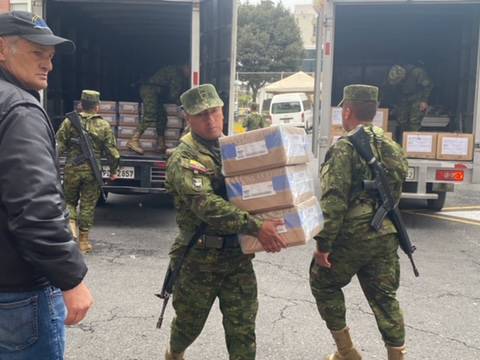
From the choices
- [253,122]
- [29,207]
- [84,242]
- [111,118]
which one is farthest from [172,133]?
[253,122]

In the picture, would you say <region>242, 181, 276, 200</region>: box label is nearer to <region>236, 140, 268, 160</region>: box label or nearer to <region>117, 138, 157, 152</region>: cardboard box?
<region>236, 140, 268, 160</region>: box label

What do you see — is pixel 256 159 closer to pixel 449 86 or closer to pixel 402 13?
pixel 402 13

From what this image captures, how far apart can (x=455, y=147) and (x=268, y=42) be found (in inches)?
1328

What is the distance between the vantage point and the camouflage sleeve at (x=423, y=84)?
351 inches

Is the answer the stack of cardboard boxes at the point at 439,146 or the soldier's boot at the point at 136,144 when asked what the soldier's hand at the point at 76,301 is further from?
the stack of cardboard boxes at the point at 439,146

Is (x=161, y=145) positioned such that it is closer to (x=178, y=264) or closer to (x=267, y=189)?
(x=178, y=264)

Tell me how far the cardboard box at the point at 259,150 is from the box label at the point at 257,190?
73 mm

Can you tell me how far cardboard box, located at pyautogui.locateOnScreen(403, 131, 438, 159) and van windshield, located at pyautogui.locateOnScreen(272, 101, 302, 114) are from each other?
60.1 feet

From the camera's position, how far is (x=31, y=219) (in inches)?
67.8

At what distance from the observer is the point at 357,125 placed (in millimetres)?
3312

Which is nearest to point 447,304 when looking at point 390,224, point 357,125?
point 390,224

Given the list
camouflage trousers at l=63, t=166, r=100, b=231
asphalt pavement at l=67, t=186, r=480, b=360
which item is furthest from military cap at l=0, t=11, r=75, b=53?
camouflage trousers at l=63, t=166, r=100, b=231

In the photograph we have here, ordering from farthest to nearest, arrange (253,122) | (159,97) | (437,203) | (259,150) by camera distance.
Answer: (253,122), (437,203), (159,97), (259,150)

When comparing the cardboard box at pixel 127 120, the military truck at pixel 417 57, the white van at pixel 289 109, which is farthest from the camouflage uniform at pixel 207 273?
the white van at pixel 289 109
